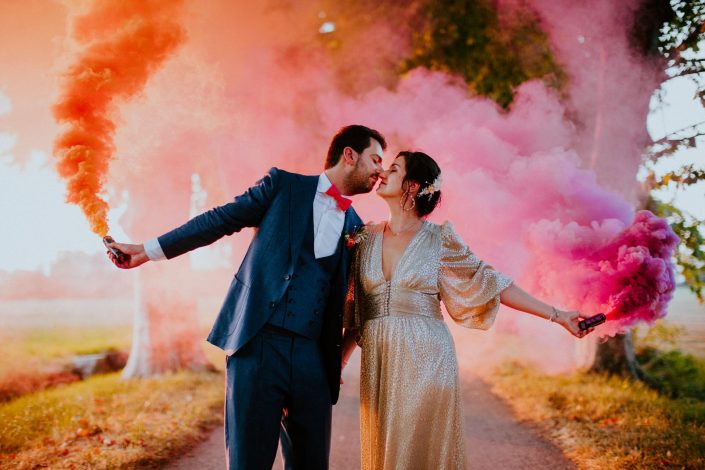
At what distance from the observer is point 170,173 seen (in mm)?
7980

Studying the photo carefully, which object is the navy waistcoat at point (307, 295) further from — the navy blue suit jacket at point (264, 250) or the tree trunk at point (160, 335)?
the tree trunk at point (160, 335)

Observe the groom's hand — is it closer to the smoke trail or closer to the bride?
the smoke trail

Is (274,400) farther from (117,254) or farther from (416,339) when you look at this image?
(117,254)

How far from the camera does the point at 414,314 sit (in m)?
3.09

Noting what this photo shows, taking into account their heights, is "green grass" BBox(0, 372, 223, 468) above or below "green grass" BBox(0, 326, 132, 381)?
below

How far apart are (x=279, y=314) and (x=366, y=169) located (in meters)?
1.03

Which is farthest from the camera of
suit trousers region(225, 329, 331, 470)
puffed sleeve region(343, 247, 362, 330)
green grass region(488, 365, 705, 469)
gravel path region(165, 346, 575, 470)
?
gravel path region(165, 346, 575, 470)

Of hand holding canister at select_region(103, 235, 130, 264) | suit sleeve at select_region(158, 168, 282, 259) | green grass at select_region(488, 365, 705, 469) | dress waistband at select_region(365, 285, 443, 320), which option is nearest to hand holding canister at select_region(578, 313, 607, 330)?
dress waistband at select_region(365, 285, 443, 320)

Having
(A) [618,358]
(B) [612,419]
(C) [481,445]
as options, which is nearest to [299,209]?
(C) [481,445]

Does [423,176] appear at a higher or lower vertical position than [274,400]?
Answer: higher

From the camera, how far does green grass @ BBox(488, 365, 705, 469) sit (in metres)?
4.39

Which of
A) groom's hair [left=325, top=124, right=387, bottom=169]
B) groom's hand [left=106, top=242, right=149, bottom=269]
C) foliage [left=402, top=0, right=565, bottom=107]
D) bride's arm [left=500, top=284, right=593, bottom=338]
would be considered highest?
foliage [left=402, top=0, right=565, bottom=107]

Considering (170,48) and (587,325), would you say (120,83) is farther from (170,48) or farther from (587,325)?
(587,325)

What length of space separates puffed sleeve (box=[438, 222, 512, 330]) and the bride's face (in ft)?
1.29
